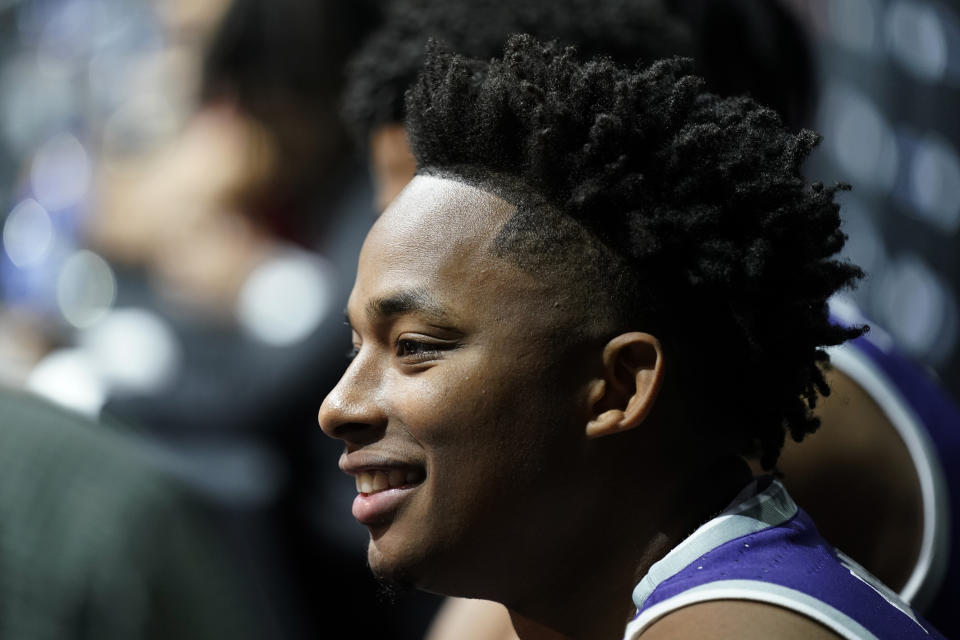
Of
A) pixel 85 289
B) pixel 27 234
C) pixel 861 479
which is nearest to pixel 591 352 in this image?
pixel 861 479

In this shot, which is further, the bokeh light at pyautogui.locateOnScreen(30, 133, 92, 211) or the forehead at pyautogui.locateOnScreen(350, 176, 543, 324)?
the bokeh light at pyautogui.locateOnScreen(30, 133, 92, 211)

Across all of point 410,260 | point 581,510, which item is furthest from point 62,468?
point 581,510

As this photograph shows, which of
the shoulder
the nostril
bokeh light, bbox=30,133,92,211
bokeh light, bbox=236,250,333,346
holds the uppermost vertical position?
bokeh light, bbox=30,133,92,211

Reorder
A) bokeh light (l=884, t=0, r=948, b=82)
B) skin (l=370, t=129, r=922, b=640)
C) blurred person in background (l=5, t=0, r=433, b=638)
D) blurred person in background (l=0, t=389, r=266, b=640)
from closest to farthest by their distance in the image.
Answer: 1. blurred person in background (l=0, t=389, r=266, b=640)
2. skin (l=370, t=129, r=922, b=640)
3. bokeh light (l=884, t=0, r=948, b=82)
4. blurred person in background (l=5, t=0, r=433, b=638)

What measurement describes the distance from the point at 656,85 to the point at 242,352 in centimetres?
215

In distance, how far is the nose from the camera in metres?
1.44

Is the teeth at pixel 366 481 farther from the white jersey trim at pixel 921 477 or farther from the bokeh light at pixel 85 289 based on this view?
the bokeh light at pixel 85 289

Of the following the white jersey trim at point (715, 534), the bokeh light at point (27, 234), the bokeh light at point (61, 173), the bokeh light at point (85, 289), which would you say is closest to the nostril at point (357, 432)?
the white jersey trim at point (715, 534)

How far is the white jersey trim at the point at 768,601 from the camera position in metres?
1.26

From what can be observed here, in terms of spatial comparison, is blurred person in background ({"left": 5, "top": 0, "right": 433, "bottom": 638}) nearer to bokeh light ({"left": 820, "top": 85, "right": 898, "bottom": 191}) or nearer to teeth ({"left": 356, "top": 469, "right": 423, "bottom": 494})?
bokeh light ({"left": 820, "top": 85, "right": 898, "bottom": 191})

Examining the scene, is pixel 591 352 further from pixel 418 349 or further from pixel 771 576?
pixel 771 576

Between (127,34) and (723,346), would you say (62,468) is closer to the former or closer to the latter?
(723,346)

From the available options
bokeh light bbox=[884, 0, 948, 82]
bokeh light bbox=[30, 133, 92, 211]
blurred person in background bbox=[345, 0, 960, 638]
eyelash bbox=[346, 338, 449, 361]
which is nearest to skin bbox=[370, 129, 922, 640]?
blurred person in background bbox=[345, 0, 960, 638]

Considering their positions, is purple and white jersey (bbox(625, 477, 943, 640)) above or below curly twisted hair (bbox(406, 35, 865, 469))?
below
